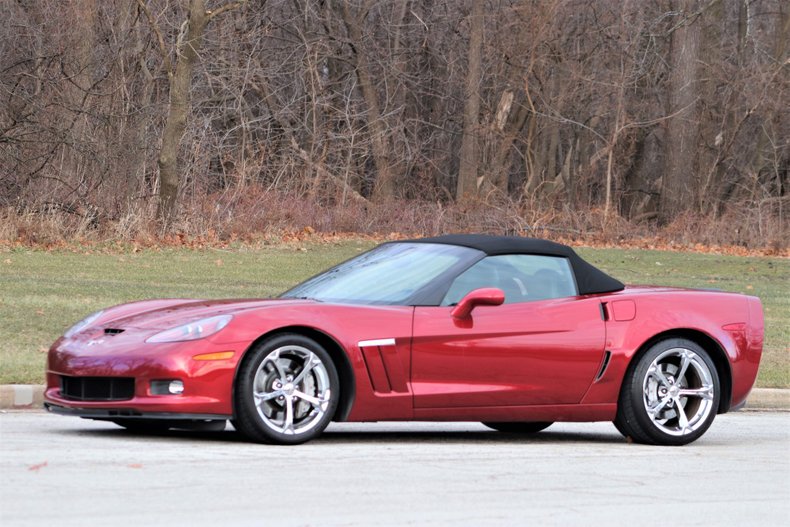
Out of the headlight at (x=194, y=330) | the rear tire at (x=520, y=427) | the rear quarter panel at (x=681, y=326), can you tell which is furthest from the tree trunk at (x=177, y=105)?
the headlight at (x=194, y=330)

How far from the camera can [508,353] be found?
8.61 meters

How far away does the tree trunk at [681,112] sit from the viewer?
133 ft

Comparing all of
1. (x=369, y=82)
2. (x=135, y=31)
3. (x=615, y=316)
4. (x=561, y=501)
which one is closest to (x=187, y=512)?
(x=561, y=501)

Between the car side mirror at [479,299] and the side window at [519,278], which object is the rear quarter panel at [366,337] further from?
the side window at [519,278]

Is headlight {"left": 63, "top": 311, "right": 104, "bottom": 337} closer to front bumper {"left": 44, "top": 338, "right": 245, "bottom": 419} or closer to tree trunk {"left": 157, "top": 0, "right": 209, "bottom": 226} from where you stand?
front bumper {"left": 44, "top": 338, "right": 245, "bottom": 419}

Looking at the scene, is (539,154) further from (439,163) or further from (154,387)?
(154,387)

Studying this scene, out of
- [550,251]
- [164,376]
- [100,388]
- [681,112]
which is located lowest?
[100,388]

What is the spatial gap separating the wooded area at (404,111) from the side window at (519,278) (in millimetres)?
19239

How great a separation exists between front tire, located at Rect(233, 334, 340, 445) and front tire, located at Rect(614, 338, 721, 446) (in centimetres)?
214

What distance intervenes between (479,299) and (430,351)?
1.45 ft

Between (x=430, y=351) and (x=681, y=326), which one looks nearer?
(x=430, y=351)

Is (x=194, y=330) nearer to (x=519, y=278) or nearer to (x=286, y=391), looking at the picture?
(x=286, y=391)

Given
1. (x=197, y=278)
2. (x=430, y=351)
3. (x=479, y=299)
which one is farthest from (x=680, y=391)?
(x=197, y=278)

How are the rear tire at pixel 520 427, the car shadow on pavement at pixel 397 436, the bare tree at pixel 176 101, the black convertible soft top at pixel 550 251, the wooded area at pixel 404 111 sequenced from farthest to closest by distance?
1. the wooded area at pixel 404 111
2. the bare tree at pixel 176 101
3. the rear tire at pixel 520 427
4. the black convertible soft top at pixel 550 251
5. the car shadow on pavement at pixel 397 436
